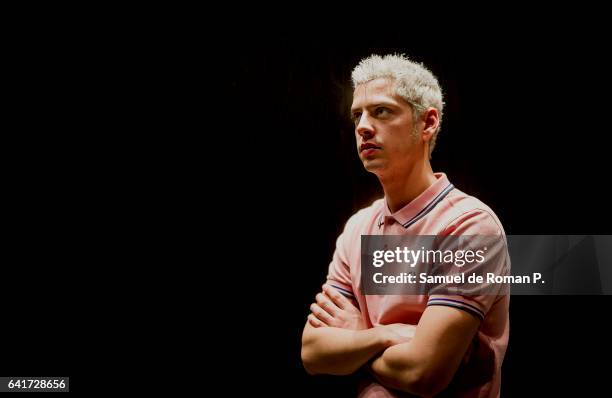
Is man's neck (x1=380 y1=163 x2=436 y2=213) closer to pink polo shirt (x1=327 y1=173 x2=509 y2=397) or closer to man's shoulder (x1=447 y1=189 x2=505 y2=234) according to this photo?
pink polo shirt (x1=327 y1=173 x2=509 y2=397)

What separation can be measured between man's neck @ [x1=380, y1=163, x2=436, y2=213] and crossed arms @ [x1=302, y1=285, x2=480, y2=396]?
38 centimetres

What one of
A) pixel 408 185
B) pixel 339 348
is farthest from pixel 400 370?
pixel 408 185

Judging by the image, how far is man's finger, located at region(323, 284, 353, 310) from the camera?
185 cm

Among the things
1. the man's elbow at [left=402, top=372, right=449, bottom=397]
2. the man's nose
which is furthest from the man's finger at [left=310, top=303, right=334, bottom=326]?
the man's nose

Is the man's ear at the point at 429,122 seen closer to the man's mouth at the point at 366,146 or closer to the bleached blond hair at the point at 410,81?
the bleached blond hair at the point at 410,81

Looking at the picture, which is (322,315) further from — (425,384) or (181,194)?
(181,194)

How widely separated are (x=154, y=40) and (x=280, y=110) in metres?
0.63

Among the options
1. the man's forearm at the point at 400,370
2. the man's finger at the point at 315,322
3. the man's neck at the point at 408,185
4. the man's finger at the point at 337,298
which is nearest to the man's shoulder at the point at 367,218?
the man's neck at the point at 408,185

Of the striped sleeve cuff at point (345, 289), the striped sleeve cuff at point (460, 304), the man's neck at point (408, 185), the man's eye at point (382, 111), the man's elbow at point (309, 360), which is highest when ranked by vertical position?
the man's eye at point (382, 111)

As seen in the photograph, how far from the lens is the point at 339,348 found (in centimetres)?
170

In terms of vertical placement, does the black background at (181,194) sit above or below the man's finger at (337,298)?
above

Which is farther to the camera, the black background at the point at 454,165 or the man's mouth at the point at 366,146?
the black background at the point at 454,165

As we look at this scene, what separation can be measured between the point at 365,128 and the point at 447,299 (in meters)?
0.58

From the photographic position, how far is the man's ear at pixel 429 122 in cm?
185
